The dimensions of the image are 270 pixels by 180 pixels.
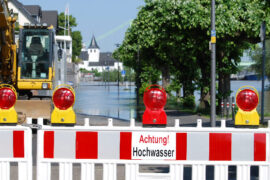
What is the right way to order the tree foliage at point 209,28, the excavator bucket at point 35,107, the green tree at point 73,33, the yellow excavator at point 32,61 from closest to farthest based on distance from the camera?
the excavator bucket at point 35,107, the yellow excavator at point 32,61, the tree foliage at point 209,28, the green tree at point 73,33

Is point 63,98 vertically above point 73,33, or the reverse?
point 73,33

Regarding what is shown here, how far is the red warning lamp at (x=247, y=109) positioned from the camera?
498cm

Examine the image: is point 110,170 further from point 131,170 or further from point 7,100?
point 7,100

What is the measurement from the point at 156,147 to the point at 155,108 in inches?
14.7

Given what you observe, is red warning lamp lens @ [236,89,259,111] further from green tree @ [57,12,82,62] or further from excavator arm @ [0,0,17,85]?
green tree @ [57,12,82,62]

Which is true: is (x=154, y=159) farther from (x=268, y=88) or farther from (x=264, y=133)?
(x=268, y=88)

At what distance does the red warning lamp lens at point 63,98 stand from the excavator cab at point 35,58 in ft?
39.1

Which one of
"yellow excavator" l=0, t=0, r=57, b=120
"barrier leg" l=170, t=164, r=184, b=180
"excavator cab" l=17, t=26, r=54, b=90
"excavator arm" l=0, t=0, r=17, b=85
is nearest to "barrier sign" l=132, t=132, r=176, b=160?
"barrier leg" l=170, t=164, r=184, b=180

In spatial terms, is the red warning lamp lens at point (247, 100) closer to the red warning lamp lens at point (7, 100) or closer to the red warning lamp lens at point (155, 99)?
the red warning lamp lens at point (155, 99)

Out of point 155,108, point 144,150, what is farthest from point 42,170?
point 155,108

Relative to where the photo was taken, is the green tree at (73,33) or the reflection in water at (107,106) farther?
the green tree at (73,33)

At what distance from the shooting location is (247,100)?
4996mm

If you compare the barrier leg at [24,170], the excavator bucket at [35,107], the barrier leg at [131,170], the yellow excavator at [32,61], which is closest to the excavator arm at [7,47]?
the yellow excavator at [32,61]

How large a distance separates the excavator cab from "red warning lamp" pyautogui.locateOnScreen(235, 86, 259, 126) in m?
12.3
